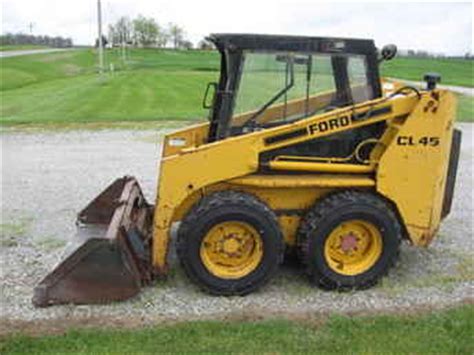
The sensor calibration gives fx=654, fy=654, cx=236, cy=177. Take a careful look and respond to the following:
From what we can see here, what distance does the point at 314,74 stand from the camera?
18.6 feet

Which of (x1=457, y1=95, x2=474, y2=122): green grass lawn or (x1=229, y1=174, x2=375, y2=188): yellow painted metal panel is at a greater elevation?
(x1=229, y1=174, x2=375, y2=188): yellow painted metal panel

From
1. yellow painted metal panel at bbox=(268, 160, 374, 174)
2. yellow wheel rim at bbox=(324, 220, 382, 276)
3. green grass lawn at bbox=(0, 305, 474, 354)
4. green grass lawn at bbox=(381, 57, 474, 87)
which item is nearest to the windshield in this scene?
yellow painted metal panel at bbox=(268, 160, 374, 174)

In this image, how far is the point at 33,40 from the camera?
118 meters

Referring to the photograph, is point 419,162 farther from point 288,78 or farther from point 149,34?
point 149,34

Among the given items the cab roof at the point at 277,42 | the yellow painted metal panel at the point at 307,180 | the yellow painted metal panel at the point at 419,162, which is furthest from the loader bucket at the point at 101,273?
the yellow painted metal panel at the point at 419,162

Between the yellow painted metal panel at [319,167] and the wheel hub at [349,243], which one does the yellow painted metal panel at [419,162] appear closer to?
the yellow painted metal panel at [319,167]

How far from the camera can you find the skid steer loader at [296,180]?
5.32 metres

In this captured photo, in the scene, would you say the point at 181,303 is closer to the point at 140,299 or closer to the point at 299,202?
the point at 140,299

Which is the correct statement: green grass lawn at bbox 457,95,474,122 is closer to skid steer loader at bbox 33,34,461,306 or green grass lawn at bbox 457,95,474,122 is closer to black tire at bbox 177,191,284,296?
skid steer loader at bbox 33,34,461,306

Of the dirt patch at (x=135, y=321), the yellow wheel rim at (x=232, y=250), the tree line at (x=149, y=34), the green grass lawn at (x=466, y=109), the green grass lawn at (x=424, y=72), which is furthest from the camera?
the tree line at (x=149, y=34)

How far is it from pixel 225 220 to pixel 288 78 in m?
1.36

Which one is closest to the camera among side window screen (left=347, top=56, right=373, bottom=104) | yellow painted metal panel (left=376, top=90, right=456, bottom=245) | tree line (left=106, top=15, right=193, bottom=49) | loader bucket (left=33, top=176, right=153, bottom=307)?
loader bucket (left=33, top=176, right=153, bottom=307)

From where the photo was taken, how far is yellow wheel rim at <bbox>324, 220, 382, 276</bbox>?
556cm

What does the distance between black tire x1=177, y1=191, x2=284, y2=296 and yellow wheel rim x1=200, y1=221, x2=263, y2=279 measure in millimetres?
44
